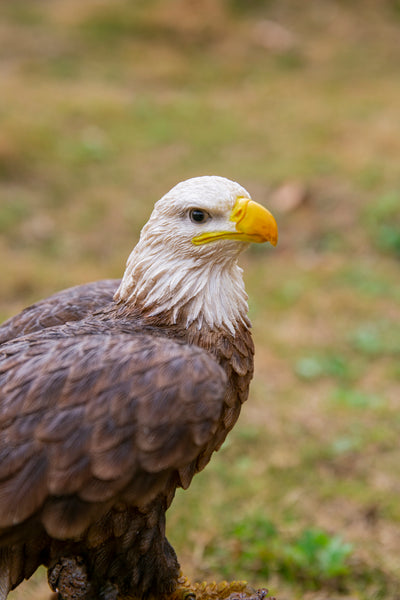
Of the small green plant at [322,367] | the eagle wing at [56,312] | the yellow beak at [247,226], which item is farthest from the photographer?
the small green plant at [322,367]

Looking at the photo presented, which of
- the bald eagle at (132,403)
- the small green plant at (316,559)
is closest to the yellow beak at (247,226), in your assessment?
the bald eagle at (132,403)

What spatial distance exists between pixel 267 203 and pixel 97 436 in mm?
8371

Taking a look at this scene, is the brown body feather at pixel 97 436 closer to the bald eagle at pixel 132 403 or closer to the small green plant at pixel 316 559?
the bald eagle at pixel 132 403

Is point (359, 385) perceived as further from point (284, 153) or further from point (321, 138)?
point (321, 138)

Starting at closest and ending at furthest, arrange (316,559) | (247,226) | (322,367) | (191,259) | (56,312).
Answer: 1. (247,226)
2. (191,259)
3. (56,312)
4. (316,559)
5. (322,367)

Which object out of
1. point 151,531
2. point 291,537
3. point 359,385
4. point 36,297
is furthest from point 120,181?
point 151,531

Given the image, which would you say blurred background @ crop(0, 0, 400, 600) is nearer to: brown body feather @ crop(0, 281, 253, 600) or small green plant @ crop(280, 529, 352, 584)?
small green plant @ crop(280, 529, 352, 584)

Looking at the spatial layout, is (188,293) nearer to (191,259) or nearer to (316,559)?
(191,259)

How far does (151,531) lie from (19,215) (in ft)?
24.3

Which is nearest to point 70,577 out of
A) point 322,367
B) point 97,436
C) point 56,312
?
point 97,436

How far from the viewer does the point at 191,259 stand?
272cm

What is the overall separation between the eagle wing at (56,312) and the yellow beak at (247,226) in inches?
29.9

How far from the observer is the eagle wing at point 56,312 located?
3096 millimetres

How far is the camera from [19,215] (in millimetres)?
9375
